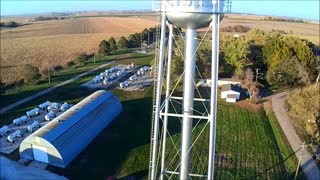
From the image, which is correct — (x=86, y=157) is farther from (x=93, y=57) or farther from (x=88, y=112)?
(x=93, y=57)

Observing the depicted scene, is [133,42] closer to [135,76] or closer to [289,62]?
[135,76]

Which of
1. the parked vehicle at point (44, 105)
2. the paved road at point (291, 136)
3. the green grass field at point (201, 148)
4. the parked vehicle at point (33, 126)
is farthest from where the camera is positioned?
the parked vehicle at point (44, 105)

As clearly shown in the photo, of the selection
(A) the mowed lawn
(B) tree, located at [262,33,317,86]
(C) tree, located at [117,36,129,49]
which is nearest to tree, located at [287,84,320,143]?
(A) the mowed lawn

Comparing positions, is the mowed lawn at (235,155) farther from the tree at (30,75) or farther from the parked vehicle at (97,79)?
the tree at (30,75)

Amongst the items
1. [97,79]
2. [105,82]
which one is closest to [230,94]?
[105,82]

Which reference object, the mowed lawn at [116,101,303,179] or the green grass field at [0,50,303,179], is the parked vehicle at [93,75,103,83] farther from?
the mowed lawn at [116,101,303,179]

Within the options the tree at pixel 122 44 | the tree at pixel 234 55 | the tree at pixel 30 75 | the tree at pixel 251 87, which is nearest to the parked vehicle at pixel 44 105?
the tree at pixel 30 75

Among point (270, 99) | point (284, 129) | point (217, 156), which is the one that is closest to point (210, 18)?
point (217, 156)

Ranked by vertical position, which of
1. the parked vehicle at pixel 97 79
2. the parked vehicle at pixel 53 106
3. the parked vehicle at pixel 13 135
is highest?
the parked vehicle at pixel 97 79
